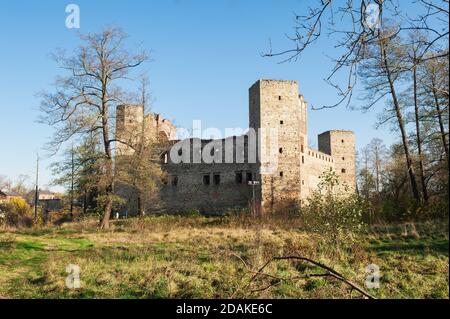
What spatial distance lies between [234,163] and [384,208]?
47.5 ft

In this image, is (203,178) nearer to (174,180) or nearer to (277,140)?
(174,180)

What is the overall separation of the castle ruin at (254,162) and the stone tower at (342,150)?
680cm

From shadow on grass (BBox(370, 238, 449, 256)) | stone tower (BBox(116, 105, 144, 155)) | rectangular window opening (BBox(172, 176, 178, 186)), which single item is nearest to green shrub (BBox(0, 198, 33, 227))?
stone tower (BBox(116, 105, 144, 155))

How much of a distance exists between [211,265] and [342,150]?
35.5 m

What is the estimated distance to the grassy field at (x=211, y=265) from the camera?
8867 mm

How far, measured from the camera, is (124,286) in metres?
9.54

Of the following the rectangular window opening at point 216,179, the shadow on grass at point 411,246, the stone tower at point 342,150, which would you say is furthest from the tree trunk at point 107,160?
the stone tower at point 342,150

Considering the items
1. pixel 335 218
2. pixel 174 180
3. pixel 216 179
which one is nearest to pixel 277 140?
pixel 216 179

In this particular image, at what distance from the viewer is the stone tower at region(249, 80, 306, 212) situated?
30656 mm

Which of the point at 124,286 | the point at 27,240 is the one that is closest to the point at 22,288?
the point at 124,286

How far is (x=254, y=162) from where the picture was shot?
105 ft

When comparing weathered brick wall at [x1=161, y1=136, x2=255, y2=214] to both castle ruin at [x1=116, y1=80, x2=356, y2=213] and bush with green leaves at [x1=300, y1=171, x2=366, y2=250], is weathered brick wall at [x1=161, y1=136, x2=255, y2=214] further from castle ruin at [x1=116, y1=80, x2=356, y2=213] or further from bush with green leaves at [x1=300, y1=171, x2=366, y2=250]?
bush with green leaves at [x1=300, y1=171, x2=366, y2=250]
